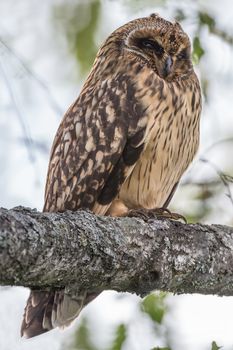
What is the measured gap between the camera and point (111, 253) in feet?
11.1

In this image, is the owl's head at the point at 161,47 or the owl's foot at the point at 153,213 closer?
the owl's foot at the point at 153,213

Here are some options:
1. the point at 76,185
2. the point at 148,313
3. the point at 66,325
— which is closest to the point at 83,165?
the point at 76,185

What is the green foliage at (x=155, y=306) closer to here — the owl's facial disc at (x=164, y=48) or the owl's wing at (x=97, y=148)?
the owl's wing at (x=97, y=148)

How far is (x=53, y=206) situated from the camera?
4.80 metres

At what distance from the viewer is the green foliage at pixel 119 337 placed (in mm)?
3654

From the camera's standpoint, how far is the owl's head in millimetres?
4980

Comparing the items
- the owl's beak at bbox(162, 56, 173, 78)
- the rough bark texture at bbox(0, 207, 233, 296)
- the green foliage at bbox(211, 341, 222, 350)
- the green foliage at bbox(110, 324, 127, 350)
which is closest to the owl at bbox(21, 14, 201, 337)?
the owl's beak at bbox(162, 56, 173, 78)

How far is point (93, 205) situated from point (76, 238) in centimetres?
141

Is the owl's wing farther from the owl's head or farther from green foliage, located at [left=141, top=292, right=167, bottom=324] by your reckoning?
green foliage, located at [left=141, top=292, right=167, bottom=324]

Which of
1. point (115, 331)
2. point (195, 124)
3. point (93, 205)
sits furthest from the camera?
point (195, 124)

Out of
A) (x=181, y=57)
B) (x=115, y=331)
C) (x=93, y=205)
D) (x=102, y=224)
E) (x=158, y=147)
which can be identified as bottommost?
(x=115, y=331)

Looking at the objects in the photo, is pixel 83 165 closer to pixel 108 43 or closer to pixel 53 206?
pixel 53 206

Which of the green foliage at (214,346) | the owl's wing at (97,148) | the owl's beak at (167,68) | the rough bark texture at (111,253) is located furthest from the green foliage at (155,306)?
the owl's beak at (167,68)

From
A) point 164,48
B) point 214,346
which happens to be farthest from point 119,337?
point 164,48
